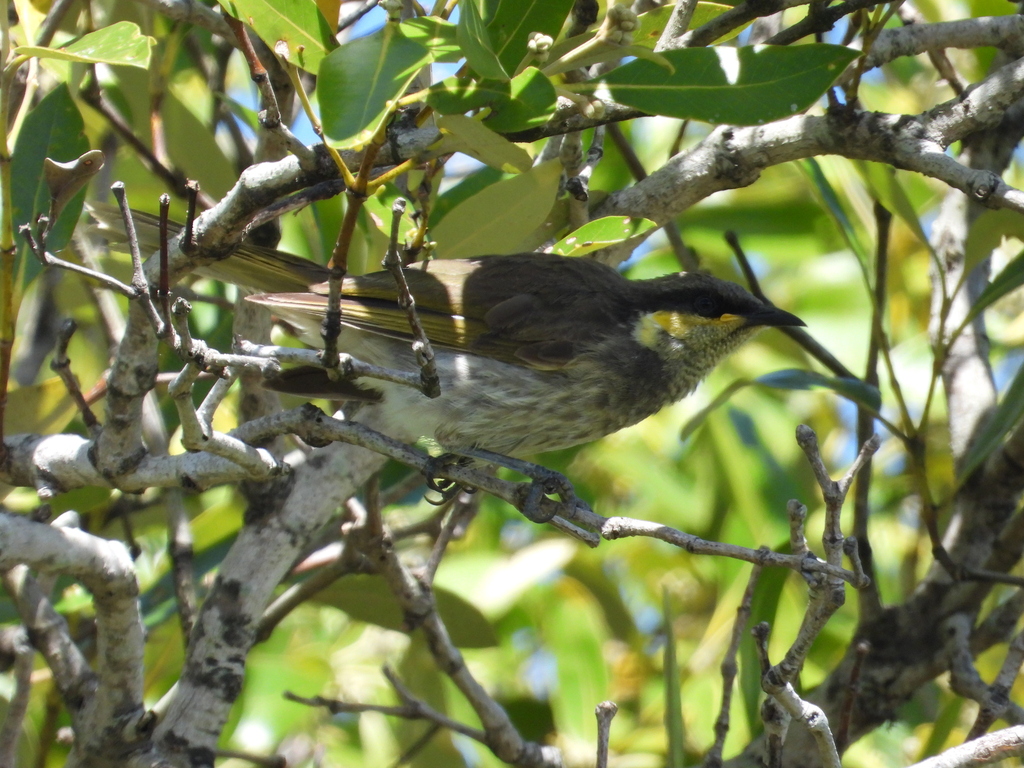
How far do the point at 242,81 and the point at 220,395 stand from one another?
3.73 m

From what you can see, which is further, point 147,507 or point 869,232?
point 869,232

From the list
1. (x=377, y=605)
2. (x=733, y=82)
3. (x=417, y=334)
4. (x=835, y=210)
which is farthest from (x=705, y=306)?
(x=417, y=334)

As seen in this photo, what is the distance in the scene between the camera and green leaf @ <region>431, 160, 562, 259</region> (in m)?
2.89

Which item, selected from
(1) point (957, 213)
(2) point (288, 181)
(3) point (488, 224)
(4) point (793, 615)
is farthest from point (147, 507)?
(1) point (957, 213)

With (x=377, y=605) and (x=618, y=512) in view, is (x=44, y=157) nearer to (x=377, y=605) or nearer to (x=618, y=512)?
(x=377, y=605)

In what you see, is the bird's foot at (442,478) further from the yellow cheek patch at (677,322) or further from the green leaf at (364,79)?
the green leaf at (364,79)

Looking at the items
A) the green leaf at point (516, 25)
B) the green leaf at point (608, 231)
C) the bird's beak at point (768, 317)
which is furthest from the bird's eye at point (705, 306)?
the green leaf at point (516, 25)

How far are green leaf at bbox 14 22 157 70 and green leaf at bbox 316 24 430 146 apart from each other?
375 mm

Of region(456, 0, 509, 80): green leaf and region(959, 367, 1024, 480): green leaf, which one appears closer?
region(456, 0, 509, 80): green leaf

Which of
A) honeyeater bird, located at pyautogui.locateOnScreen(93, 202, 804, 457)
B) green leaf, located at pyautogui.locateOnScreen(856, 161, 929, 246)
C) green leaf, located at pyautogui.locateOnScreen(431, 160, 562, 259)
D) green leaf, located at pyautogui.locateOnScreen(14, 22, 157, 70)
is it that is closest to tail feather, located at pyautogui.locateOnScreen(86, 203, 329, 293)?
honeyeater bird, located at pyautogui.locateOnScreen(93, 202, 804, 457)

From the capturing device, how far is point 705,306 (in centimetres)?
352

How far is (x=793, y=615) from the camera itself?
399 cm

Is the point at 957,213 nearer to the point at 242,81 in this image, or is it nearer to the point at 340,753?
the point at 340,753

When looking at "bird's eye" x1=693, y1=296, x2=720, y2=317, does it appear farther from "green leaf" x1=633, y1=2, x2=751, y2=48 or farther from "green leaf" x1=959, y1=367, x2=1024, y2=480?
"green leaf" x1=633, y1=2, x2=751, y2=48
